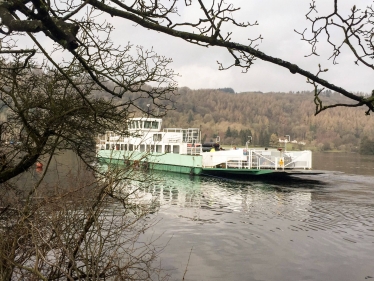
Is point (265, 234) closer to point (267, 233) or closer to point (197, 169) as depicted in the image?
point (267, 233)

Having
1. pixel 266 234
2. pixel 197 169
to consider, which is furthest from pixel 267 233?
pixel 197 169

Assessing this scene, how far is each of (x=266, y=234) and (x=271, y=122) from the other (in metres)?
160

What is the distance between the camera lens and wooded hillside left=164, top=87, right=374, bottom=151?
422 feet

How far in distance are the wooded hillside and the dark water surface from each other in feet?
283

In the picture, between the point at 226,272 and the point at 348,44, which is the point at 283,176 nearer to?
the point at 226,272

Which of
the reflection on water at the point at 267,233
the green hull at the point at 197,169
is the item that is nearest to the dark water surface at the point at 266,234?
the reflection on water at the point at 267,233

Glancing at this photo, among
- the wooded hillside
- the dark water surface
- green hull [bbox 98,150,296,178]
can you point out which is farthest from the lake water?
the wooded hillside

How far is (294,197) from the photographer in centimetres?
2467

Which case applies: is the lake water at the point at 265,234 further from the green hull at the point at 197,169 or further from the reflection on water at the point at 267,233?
the green hull at the point at 197,169

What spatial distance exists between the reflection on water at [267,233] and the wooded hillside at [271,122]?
8634 centimetres

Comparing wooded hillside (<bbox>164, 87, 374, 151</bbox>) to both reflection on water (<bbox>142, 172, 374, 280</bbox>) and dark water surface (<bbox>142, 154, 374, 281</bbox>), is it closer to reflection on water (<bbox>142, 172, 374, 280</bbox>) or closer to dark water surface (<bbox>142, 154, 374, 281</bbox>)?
dark water surface (<bbox>142, 154, 374, 281</bbox>)

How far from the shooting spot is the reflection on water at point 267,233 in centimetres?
1123

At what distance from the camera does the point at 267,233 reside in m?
15.2

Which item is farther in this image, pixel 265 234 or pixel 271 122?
pixel 271 122
